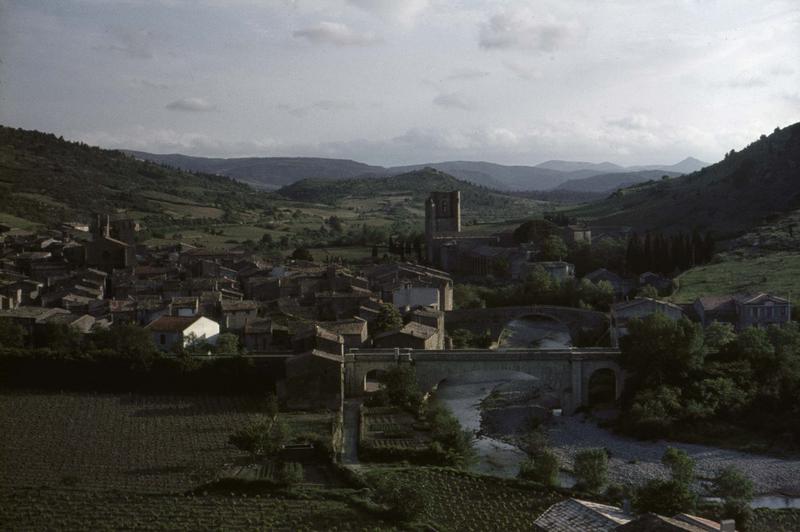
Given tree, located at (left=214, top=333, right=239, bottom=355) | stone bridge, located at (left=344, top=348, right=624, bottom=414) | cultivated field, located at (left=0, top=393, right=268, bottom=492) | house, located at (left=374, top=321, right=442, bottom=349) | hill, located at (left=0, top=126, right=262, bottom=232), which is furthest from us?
hill, located at (left=0, top=126, right=262, bottom=232)

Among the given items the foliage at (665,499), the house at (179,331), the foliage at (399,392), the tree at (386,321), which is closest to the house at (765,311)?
the tree at (386,321)

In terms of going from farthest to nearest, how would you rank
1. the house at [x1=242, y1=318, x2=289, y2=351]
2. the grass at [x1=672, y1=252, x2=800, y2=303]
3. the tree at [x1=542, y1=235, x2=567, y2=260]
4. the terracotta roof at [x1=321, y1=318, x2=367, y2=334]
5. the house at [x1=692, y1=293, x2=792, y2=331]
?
the tree at [x1=542, y1=235, x2=567, y2=260] < the grass at [x1=672, y1=252, x2=800, y2=303] < the house at [x1=692, y1=293, x2=792, y2=331] < the house at [x1=242, y1=318, x2=289, y2=351] < the terracotta roof at [x1=321, y1=318, x2=367, y2=334]

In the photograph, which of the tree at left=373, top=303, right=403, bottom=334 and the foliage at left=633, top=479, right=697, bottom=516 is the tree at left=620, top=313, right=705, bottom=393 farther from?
the foliage at left=633, top=479, right=697, bottom=516

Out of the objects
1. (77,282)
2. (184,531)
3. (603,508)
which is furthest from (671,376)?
(77,282)

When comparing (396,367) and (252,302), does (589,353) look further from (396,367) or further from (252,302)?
(252,302)

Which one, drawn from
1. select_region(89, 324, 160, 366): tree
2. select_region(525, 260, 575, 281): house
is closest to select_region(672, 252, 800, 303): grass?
select_region(525, 260, 575, 281): house

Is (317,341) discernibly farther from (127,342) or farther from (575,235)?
(575,235)
